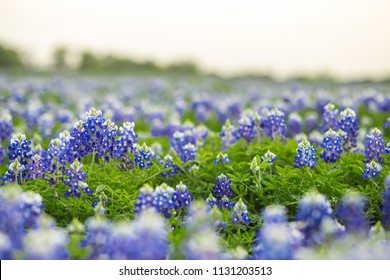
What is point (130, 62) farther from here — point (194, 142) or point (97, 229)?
point (97, 229)

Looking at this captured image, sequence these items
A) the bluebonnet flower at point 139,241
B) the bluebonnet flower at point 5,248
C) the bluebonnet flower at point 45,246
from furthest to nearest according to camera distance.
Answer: the bluebonnet flower at point 5,248 < the bluebonnet flower at point 139,241 < the bluebonnet flower at point 45,246

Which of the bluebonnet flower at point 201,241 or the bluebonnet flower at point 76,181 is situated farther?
the bluebonnet flower at point 76,181

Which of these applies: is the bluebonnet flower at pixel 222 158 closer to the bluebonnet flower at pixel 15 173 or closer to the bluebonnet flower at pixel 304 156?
the bluebonnet flower at pixel 304 156

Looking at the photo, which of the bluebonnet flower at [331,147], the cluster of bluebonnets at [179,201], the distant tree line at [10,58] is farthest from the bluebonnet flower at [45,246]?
the distant tree line at [10,58]

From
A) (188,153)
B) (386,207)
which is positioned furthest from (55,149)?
(386,207)

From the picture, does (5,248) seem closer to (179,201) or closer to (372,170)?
(179,201)
